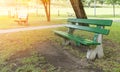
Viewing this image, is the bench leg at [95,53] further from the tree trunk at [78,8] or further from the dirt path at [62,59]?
the tree trunk at [78,8]

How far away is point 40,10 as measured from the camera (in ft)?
135

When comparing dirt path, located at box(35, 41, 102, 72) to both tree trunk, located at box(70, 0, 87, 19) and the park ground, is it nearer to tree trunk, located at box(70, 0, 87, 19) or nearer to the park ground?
the park ground

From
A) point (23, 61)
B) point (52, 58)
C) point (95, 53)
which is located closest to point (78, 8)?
point (52, 58)

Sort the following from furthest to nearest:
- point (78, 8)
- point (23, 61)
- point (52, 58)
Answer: point (78, 8) < point (52, 58) < point (23, 61)

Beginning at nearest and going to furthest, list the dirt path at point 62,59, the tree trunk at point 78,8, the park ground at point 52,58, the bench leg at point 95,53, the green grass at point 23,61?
the dirt path at point 62,59 < the park ground at point 52,58 < the green grass at point 23,61 < the bench leg at point 95,53 < the tree trunk at point 78,8

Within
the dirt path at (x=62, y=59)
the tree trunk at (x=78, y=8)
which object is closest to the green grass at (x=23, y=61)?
the dirt path at (x=62, y=59)

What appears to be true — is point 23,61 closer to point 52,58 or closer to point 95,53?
point 52,58

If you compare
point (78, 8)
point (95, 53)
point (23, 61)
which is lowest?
point (23, 61)

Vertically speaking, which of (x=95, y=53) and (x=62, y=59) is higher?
(x=95, y=53)

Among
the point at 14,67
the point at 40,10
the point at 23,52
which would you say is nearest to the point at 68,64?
the point at 14,67

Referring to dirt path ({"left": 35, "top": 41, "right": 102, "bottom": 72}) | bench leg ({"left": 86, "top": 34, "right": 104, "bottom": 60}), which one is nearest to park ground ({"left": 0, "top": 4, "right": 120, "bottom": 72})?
dirt path ({"left": 35, "top": 41, "right": 102, "bottom": 72})

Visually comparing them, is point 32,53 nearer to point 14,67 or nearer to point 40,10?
point 14,67

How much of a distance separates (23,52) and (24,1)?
28476 millimetres

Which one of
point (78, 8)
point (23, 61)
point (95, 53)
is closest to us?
point (95, 53)
